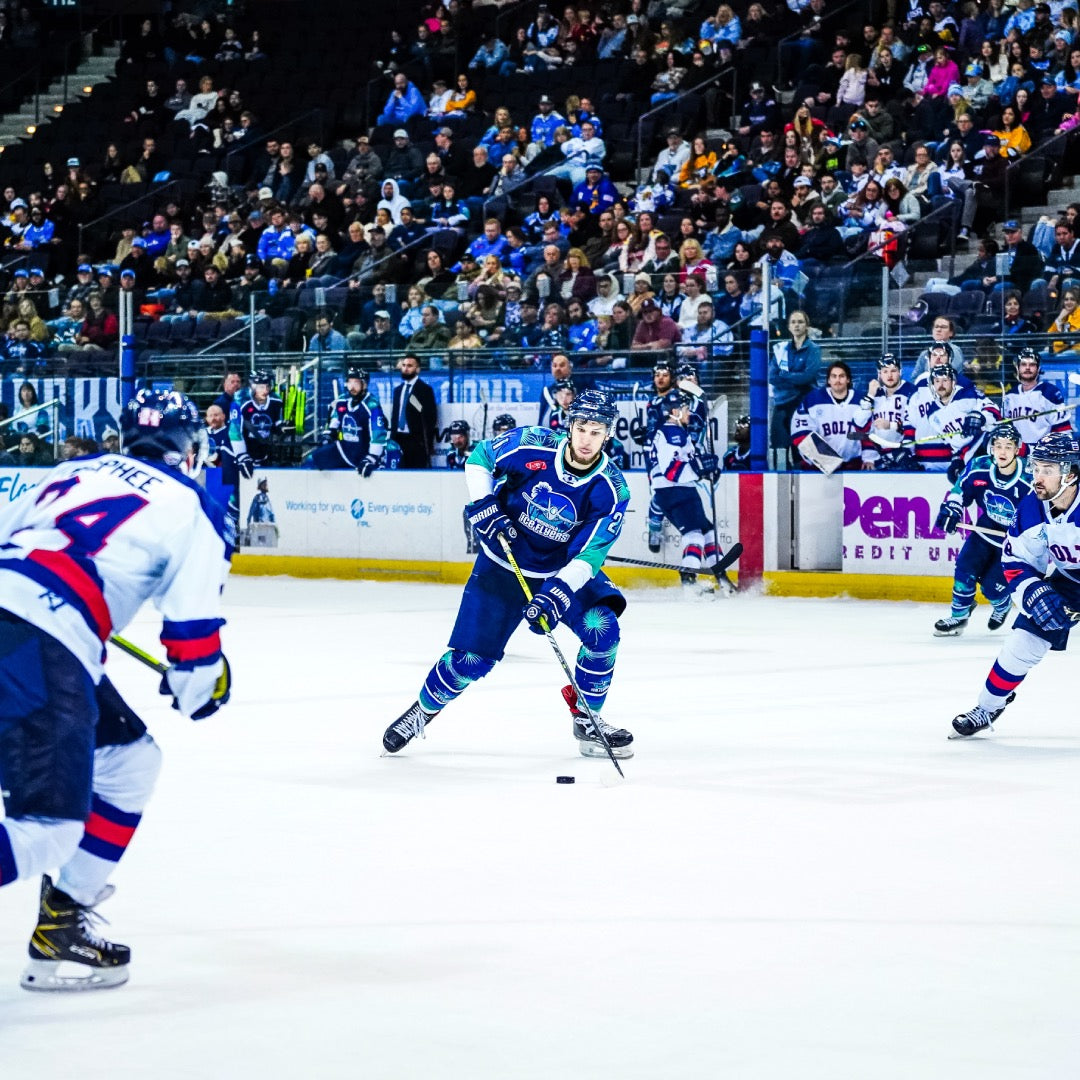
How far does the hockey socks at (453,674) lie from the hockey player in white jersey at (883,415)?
688cm

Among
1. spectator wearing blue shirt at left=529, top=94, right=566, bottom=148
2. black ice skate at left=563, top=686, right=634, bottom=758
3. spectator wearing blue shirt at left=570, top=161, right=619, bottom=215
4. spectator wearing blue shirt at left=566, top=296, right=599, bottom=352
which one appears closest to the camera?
black ice skate at left=563, top=686, right=634, bottom=758

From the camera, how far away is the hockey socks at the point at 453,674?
712cm

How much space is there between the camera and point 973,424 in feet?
41.0

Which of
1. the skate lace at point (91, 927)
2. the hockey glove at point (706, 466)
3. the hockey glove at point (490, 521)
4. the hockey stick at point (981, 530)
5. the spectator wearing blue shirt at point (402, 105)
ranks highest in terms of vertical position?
the spectator wearing blue shirt at point (402, 105)

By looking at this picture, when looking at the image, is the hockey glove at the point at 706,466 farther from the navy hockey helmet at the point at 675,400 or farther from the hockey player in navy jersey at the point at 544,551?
the hockey player in navy jersey at the point at 544,551

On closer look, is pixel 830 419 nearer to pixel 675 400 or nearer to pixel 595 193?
pixel 675 400

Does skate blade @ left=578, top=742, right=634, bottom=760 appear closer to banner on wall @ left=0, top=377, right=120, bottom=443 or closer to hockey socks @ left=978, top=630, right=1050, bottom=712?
hockey socks @ left=978, top=630, right=1050, bottom=712

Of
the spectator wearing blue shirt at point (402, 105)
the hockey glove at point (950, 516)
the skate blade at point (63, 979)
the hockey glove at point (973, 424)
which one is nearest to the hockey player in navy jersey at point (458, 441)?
the hockey glove at point (973, 424)

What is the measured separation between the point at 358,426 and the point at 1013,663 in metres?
9.21

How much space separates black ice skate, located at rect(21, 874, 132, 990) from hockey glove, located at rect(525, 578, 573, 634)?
2910 millimetres

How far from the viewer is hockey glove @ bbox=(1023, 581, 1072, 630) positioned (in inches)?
282

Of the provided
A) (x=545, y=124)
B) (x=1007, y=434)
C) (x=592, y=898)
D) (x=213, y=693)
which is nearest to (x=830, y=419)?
(x=1007, y=434)

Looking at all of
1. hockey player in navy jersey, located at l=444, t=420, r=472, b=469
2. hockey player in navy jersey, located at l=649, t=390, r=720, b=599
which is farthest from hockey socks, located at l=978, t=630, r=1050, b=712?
hockey player in navy jersey, located at l=444, t=420, r=472, b=469

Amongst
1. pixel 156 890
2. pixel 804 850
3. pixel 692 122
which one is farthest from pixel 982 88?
pixel 156 890
